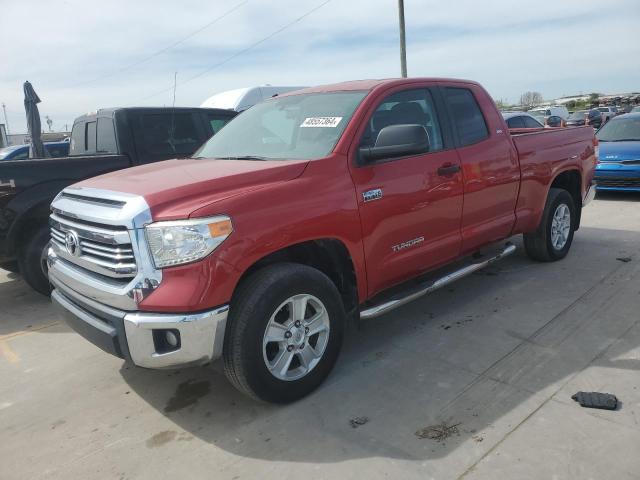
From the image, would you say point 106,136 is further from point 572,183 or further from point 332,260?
point 572,183

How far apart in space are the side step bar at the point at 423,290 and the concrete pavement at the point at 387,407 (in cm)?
39

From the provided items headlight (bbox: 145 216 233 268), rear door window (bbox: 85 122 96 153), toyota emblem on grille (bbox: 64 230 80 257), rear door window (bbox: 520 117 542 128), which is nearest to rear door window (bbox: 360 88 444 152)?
headlight (bbox: 145 216 233 268)

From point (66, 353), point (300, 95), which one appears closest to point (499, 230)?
point (300, 95)

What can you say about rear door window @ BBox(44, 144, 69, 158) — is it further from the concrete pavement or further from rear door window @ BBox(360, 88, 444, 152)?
rear door window @ BBox(360, 88, 444, 152)

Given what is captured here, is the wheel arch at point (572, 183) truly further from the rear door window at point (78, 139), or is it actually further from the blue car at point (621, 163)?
the rear door window at point (78, 139)

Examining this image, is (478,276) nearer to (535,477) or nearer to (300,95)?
(300,95)

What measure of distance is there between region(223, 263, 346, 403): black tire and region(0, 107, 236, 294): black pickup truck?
8.72 feet

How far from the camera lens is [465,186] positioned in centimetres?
414

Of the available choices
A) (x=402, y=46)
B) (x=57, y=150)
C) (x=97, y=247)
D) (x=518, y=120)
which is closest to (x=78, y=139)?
(x=97, y=247)

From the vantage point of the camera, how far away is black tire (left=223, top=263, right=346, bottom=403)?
280cm

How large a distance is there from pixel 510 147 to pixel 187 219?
327 cm

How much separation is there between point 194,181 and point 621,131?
9860 millimetres

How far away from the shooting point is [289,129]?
3.81 meters

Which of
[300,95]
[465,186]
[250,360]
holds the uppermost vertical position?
[300,95]
